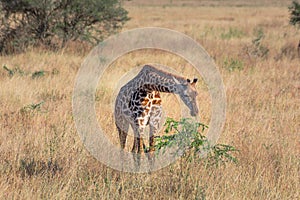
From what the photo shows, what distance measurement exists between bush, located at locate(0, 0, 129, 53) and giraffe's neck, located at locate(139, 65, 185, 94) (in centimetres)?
1005

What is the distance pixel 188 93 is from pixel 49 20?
1140 centimetres


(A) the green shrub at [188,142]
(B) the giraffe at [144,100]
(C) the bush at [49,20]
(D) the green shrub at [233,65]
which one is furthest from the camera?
(C) the bush at [49,20]

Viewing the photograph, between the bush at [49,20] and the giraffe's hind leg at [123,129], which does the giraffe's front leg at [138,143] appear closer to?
the giraffe's hind leg at [123,129]

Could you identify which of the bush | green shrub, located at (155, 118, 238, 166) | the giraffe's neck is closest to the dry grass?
green shrub, located at (155, 118, 238, 166)

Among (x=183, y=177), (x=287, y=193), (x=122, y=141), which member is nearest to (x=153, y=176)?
(x=183, y=177)

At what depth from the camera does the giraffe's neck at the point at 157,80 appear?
12.9ft

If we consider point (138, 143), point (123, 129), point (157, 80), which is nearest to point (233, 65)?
point (123, 129)

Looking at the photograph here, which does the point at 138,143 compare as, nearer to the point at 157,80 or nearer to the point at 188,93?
the point at 157,80

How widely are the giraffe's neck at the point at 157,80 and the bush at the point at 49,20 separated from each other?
33.0 ft

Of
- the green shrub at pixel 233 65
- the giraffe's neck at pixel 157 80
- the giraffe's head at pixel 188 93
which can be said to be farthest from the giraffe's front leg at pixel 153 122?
the green shrub at pixel 233 65

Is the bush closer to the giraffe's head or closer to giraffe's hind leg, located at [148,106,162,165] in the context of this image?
giraffe's hind leg, located at [148,106,162,165]

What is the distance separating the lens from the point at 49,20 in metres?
14.2

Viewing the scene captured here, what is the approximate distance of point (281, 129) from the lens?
6.23 meters

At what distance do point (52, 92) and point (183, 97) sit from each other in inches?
195
